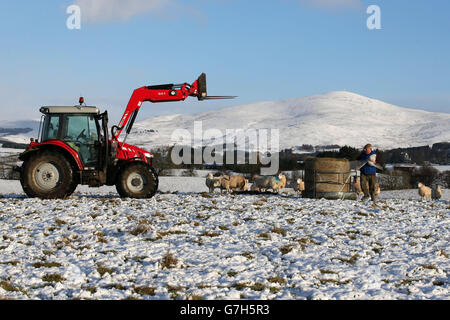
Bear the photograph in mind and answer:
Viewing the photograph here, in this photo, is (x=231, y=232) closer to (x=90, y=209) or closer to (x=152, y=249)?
(x=152, y=249)

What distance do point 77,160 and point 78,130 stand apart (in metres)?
1.03

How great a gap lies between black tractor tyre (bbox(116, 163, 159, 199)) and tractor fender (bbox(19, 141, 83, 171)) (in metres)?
1.41

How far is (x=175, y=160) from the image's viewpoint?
54.0m

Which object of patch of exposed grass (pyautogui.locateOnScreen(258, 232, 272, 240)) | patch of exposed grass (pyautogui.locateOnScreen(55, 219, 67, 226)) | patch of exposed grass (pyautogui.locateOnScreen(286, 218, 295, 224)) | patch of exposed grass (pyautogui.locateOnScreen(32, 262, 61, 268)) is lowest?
patch of exposed grass (pyautogui.locateOnScreen(32, 262, 61, 268))

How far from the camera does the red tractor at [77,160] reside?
1622 cm

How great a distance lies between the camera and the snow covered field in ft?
26.9

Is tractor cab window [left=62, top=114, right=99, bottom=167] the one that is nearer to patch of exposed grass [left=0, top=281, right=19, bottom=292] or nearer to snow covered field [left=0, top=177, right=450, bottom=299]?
snow covered field [left=0, top=177, right=450, bottom=299]

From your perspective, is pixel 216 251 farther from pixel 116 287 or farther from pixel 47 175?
pixel 47 175

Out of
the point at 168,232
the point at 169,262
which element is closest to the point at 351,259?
the point at 169,262

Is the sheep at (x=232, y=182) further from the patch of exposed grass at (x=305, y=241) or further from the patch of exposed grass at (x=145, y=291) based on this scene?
the patch of exposed grass at (x=145, y=291)

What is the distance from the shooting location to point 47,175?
1638 centimetres

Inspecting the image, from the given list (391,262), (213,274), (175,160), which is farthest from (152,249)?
(175,160)

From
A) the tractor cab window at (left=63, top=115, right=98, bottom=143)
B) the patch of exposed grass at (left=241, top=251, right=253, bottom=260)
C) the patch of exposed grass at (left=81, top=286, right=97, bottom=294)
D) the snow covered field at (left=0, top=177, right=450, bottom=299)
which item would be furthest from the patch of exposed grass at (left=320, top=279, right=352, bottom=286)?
the tractor cab window at (left=63, top=115, right=98, bottom=143)
